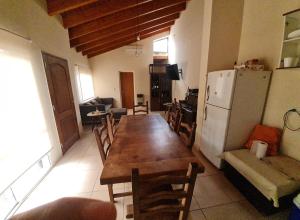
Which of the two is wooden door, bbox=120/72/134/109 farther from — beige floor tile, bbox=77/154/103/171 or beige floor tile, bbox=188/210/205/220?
beige floor tile, bbox=188/210/205/220

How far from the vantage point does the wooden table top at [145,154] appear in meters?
1.09

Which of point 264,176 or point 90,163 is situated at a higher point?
point 264,176

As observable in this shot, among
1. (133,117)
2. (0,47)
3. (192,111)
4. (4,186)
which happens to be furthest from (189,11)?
(4,186)

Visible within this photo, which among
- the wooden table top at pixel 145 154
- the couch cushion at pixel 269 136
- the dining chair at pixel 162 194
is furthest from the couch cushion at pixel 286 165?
the dining chair at pixel 162 194

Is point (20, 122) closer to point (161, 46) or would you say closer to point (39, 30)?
point (39, 30)

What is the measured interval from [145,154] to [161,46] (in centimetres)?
697

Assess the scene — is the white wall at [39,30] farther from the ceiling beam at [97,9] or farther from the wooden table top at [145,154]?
the wooden table top at [145,154]

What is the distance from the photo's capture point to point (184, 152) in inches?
53.1

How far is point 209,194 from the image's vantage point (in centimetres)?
184

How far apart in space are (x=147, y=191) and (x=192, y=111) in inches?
91.1

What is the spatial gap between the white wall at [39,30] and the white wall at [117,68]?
11.1 ft

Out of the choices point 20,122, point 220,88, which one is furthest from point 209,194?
point 20,122

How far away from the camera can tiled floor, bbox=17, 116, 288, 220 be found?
1.59 m

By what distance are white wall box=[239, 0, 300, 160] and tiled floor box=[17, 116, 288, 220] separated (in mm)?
942
